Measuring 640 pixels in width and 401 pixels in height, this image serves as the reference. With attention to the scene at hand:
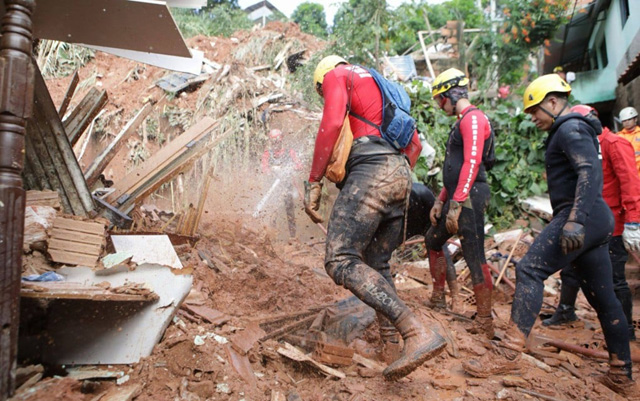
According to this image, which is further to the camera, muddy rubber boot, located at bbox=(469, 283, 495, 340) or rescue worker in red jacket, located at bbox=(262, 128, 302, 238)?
rescue worker in red jacket, located at bbox=(262, 128, 302, 238)

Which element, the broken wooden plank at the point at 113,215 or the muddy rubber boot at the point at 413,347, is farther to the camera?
the broken wooden plank at the point at 113,215

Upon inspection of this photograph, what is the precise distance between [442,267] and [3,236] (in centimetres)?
375

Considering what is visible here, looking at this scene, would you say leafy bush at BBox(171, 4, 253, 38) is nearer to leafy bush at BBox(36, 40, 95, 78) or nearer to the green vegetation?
the green vegetation

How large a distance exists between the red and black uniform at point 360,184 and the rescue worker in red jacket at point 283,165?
4863 millimetres

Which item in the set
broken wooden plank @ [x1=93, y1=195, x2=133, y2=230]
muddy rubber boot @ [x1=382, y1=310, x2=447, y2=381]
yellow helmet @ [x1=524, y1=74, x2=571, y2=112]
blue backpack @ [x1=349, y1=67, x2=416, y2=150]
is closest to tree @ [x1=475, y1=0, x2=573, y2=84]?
yellow helmet @ [x1=524, y1=74, x2=571, y2=112]

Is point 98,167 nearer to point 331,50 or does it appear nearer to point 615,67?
point 331,50

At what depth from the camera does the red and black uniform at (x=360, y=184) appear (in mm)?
2951

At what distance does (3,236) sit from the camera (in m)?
2.18

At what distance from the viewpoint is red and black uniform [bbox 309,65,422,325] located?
9.68 ft

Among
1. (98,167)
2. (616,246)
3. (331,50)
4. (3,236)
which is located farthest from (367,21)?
(3,236)

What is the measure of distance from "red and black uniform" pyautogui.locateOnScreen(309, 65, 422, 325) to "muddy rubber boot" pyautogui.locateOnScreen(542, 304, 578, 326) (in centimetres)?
267

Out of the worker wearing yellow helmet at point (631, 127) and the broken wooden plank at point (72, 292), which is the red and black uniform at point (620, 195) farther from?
the broken wooden plank at point (72, 292)

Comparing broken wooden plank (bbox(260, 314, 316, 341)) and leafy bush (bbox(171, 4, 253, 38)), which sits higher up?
leafy bush (bbox(171, 4, 253, 38))

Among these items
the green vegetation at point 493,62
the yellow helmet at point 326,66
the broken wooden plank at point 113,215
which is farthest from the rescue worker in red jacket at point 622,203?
the broken wooden plank at point 113,215
